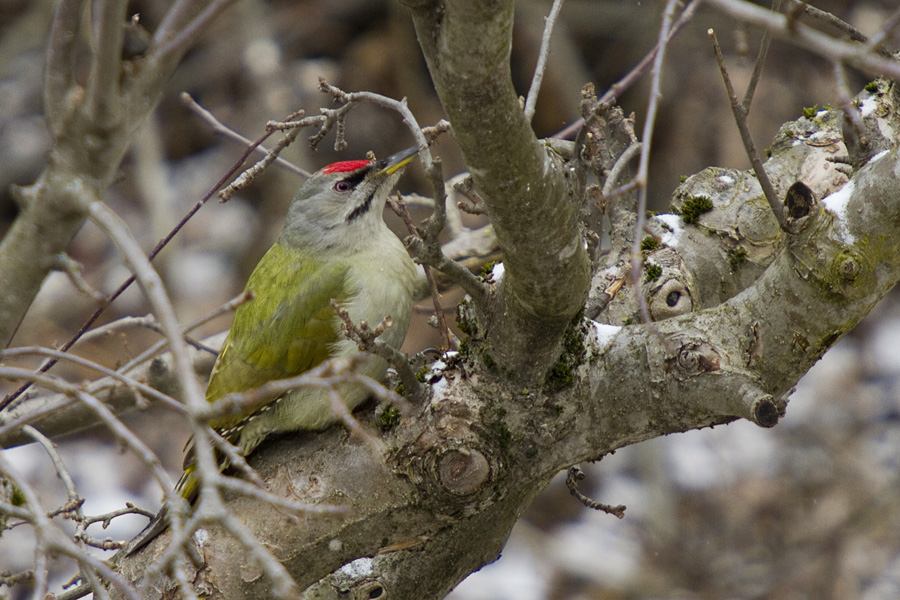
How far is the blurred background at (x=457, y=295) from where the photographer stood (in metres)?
6.21

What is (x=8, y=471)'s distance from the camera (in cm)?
169

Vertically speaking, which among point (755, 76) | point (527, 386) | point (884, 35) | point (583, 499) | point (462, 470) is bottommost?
point (583, 499)

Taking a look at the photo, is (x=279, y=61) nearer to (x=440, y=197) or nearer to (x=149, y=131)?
(x=149, y=131)

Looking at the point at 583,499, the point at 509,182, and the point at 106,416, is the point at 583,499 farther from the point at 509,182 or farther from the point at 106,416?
the point at 106,416

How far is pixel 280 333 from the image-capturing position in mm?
3236

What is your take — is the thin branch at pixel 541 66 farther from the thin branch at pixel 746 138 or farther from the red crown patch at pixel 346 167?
the red crown patch at pixel 346 167

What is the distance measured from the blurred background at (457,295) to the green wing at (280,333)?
277 cm

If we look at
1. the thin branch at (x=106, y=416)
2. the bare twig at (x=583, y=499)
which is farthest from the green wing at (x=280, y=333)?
the thin branch at (x=106, y=416)

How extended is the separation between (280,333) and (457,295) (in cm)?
308

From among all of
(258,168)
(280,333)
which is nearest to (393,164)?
(280,333)

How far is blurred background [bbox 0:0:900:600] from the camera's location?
6207mm

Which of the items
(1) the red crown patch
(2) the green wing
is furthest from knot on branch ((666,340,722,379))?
(1) the red crown patch

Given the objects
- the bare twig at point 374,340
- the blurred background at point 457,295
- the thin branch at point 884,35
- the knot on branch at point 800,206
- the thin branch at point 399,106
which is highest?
the thin branch at point 884,35

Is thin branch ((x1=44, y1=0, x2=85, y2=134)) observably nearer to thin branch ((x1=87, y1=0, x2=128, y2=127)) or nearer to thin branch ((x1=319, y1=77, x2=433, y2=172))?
thin branch ((x1=87, y1=0, x2=128, y2=127))
